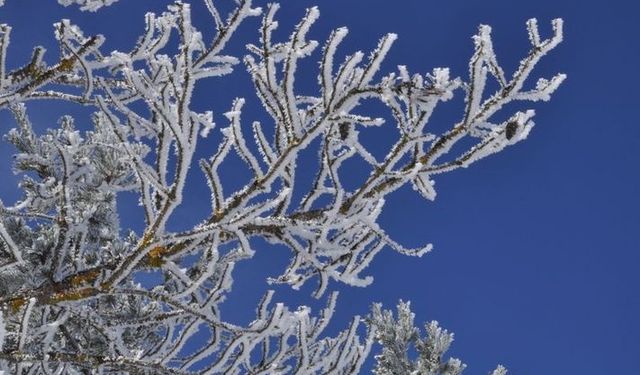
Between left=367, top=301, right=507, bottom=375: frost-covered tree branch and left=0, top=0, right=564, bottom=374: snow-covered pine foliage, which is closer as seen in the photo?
left=0, top=0, right=564, bottom=374: snow-covered pine foliage

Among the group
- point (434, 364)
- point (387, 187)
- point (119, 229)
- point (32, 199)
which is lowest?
point (387, 187)

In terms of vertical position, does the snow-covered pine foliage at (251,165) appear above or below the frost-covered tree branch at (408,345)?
below

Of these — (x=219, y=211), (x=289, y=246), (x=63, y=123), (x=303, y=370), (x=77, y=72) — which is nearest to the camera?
(x=219, y=211)

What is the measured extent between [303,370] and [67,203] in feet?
6.42

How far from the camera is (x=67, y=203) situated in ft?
12.5

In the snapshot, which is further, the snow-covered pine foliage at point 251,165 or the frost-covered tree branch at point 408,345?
the frost-covered tree branch at point 408,345

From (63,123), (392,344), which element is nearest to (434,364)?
(392,344)

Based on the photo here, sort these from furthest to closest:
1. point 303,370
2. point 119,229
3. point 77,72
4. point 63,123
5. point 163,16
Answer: point 63,123, point 119,229, point 77,72, point 163,16, point 303,370

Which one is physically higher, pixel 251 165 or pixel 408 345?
pixel 408 345

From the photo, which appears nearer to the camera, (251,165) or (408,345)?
(251,165)

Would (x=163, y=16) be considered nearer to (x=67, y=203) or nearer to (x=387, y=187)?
(x=67, y=203)

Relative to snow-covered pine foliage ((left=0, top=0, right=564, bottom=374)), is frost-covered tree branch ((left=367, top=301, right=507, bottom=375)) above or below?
above

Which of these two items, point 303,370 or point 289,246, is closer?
Answer: point 289,246

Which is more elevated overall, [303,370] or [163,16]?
[163,16]
